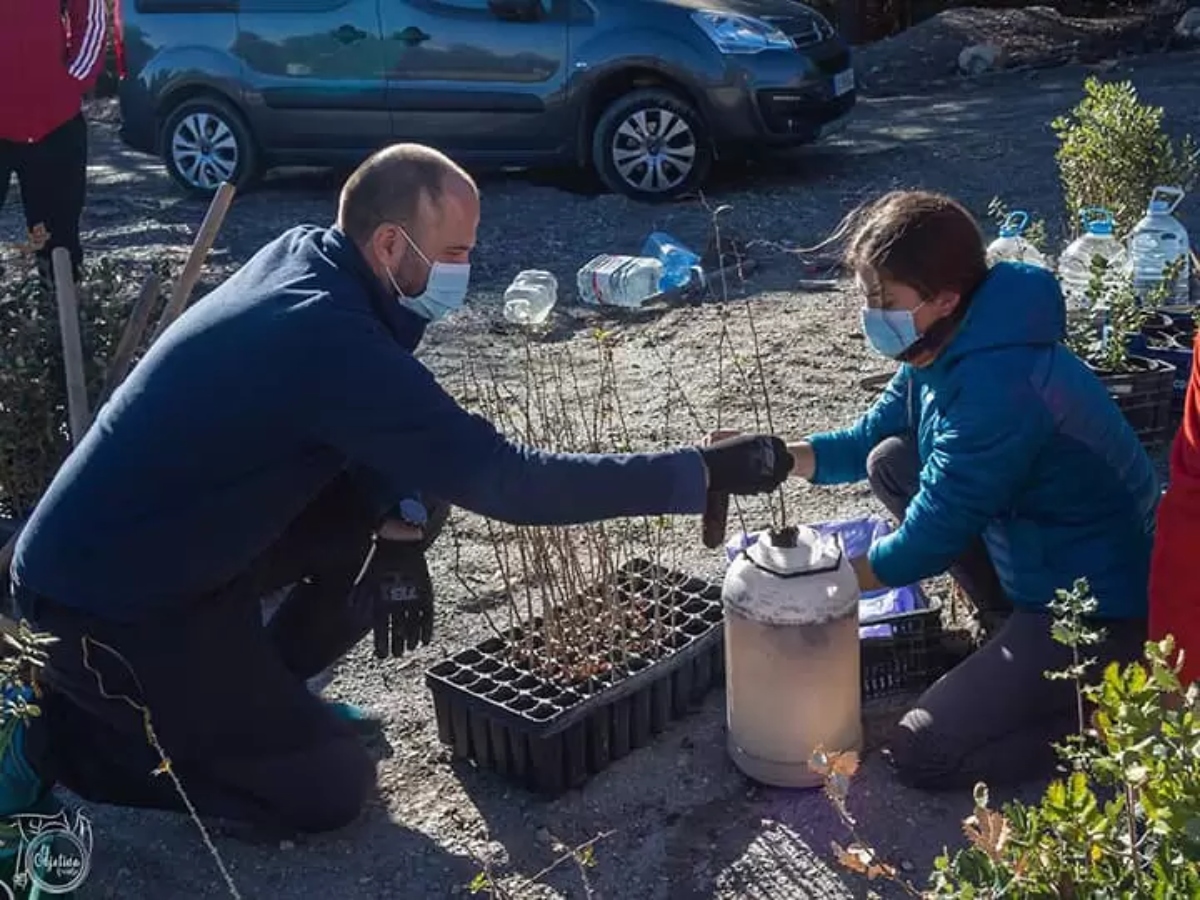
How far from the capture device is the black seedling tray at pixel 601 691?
3561 mm

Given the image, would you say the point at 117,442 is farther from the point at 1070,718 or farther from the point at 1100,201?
the point at 1100,201

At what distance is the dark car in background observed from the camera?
9781 mm

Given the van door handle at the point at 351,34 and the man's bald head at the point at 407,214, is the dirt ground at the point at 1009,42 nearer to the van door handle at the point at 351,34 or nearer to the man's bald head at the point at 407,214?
the van door handle at the point at 351,34

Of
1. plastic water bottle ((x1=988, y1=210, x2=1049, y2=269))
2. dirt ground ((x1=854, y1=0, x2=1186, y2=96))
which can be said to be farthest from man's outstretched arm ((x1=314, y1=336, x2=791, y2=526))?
dirt ground ((x1=854, y1=0, x2=1186, y2=96))

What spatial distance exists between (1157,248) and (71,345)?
146 inches

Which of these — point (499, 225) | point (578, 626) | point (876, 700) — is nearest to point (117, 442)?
point (578, 626)

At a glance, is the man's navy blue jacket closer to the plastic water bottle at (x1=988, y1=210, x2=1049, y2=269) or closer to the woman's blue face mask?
the woman's blue face mask

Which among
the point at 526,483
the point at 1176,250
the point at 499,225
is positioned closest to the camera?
the point at 526,483

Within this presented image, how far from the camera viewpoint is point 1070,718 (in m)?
3.47

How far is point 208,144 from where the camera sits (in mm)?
10789

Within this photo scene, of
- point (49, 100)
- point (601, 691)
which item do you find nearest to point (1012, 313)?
point (601, 691)

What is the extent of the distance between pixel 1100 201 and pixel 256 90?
577cm

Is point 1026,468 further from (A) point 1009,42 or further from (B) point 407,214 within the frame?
(A) point 1009,42

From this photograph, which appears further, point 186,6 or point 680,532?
point 186,6
